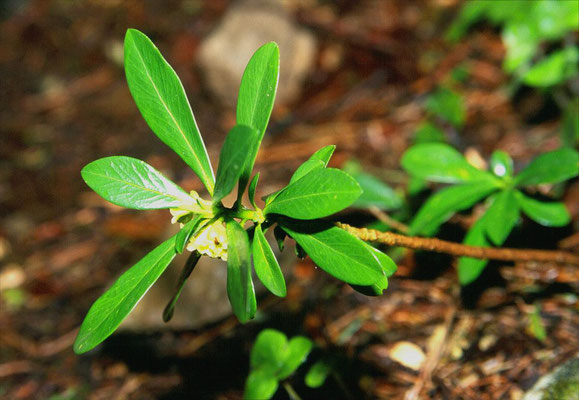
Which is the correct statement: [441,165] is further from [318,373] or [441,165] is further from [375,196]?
[318,373]

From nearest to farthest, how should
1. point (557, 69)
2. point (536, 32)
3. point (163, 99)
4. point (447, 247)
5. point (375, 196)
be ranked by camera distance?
point (163, 99) → point (447, 247) → point (375, 196) → point (557, 69) → point (536, 32)

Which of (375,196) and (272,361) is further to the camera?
(375,196)

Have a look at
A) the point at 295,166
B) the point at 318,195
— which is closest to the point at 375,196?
the point at 318,195

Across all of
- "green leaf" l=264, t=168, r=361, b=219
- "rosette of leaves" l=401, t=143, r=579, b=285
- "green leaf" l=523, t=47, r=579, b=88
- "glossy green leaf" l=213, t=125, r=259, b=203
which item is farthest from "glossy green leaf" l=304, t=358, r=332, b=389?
"green leaf" l=523, t=47, r=579, b=88

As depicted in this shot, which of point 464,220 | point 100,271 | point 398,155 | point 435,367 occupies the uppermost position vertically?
point 398,155

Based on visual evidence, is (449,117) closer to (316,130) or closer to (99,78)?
(316,130)

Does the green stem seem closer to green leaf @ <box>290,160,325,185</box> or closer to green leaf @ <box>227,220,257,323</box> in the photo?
green leaf @ <box>227,220,257,323</box>

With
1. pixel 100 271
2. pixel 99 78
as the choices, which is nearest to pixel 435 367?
pixel 100 271
